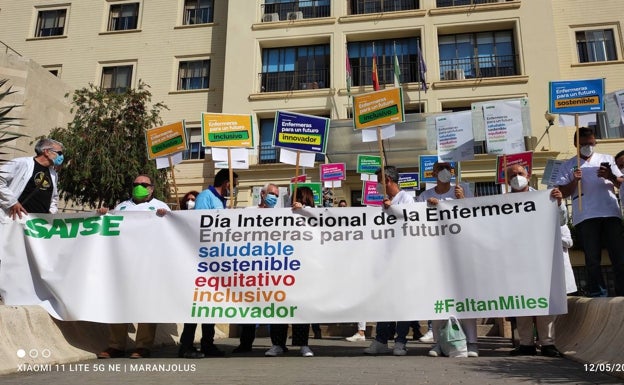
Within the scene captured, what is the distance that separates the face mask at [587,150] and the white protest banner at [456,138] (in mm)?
1883

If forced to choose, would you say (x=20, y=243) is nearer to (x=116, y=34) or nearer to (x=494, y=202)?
(x=494, y=202)

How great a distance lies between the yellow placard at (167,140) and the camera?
7.31 meters

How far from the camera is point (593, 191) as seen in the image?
570cm

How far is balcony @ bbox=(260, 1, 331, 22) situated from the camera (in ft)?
74.1

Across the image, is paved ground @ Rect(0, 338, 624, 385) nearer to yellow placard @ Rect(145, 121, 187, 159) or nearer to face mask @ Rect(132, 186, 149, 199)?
face mask @ Rect(132, 186, 149, 199)

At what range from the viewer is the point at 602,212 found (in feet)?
18.2

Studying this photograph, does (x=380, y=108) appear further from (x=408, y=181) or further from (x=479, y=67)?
(x=479, y=67)

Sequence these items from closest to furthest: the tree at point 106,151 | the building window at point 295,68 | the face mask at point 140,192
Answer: the face mask at point 140,192 < the tree at point 106,151 < the building window at point 295,68

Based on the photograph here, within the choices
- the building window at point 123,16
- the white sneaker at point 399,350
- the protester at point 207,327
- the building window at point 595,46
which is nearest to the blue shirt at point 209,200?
the protester at point 207,327

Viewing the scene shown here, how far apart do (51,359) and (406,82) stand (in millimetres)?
18808

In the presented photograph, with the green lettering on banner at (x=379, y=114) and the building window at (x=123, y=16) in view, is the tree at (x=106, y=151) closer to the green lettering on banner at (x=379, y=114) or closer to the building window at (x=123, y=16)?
the building window at (x=123, y=16)

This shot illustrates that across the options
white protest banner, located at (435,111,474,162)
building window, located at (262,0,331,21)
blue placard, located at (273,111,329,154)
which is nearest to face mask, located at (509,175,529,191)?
white protest banner, located at (435,111,474,162)

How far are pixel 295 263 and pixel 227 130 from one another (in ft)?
8.71

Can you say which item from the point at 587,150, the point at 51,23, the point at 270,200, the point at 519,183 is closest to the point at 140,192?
the point at 270,200
